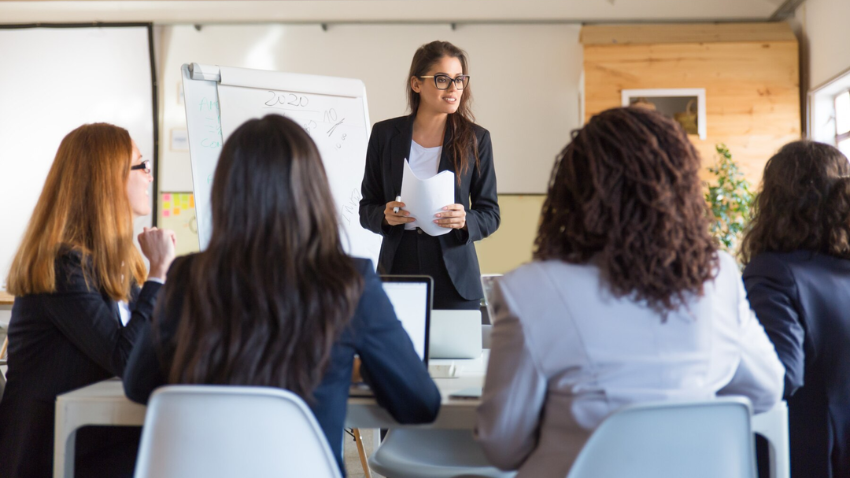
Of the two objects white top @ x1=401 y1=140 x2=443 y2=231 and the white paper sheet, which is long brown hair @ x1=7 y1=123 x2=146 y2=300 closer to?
the white paper sheet

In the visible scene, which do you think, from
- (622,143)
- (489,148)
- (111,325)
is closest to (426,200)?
(489,148)

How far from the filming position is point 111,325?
1.48m

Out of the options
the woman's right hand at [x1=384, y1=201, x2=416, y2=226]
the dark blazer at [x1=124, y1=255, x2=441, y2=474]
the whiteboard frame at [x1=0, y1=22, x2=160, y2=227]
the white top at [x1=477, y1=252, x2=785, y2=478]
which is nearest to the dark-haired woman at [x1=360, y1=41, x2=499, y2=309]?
the woman's right hand at [x1=384, y1=201, x2=416, y2=226]

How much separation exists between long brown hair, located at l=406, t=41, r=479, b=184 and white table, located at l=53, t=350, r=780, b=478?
3.72 feet

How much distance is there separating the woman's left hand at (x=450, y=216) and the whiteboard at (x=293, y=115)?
82 centimetres

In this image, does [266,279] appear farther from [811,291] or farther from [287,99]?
[287,99]

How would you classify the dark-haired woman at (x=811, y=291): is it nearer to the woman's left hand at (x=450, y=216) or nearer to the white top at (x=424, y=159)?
the woman's left hand at (x=450, y=216)

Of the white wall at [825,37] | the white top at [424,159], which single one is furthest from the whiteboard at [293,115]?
the white wall at [825,37]

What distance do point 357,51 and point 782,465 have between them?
4.81 metres

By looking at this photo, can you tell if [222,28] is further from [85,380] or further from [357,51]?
[85,380]

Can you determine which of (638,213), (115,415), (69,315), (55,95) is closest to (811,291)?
(638,213)

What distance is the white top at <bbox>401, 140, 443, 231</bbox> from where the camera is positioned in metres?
2.41

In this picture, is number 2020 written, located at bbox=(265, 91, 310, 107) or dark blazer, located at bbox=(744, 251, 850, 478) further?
number 2020 written, located at bbox=(265, 91, 310, 107)

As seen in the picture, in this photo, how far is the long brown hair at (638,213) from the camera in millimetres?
1005
